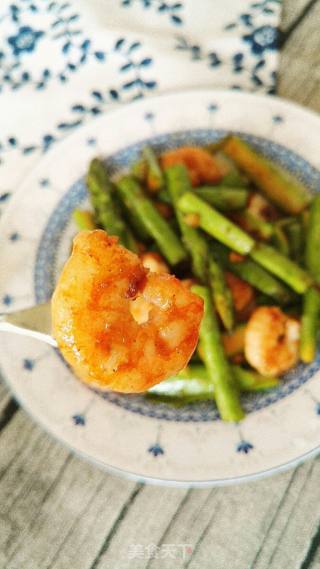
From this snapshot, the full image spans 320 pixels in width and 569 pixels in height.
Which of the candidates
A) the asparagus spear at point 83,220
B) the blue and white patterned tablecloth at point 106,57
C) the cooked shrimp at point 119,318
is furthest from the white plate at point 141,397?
the cooked shrimp at point 119,318

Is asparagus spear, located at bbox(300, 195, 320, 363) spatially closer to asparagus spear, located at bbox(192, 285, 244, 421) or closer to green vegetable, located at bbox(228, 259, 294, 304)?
green vegetable, located at bbox(228, 259, 294, 304)

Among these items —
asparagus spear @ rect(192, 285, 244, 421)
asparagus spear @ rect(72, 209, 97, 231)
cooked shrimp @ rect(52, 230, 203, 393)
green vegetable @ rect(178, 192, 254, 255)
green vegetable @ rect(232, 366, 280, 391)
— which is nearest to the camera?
cooked shrimp @ rect(52, 230, 203, 393)

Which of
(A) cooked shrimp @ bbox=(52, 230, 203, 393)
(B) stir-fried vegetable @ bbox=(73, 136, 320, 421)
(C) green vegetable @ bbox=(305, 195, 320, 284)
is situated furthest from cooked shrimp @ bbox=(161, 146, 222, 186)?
(A) cooked shrimp @ bbox=(52, 230, 203, 393)

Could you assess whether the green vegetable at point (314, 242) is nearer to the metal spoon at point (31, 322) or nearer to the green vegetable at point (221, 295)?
the green vegetable at point (221, 295)

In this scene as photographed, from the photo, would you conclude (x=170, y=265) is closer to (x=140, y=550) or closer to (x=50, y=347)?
(x=50, y=347)

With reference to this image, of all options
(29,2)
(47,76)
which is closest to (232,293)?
(47,76)
